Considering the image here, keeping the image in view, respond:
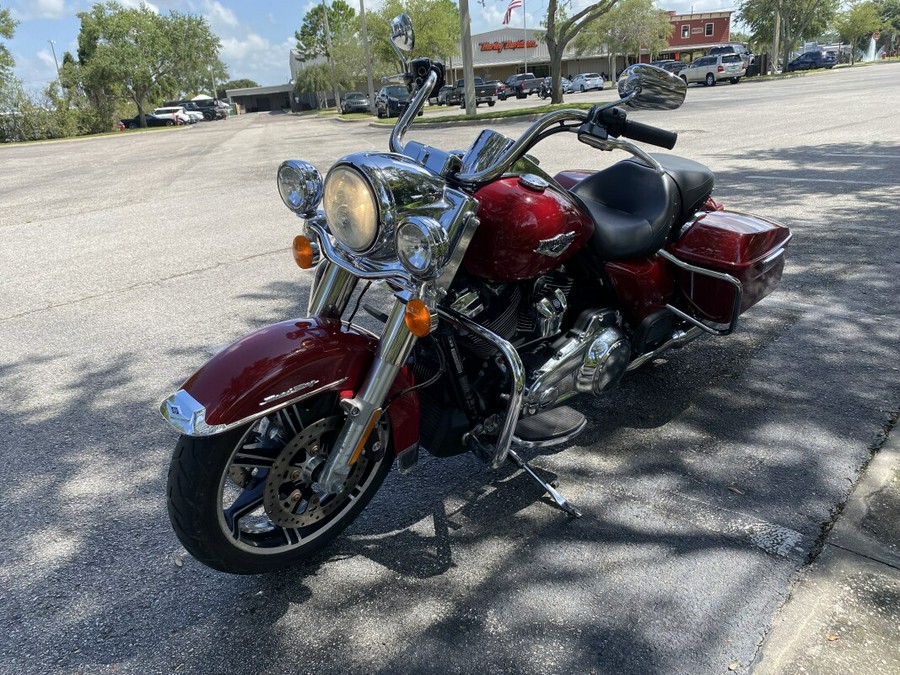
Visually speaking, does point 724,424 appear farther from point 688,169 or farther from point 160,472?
point 160,472

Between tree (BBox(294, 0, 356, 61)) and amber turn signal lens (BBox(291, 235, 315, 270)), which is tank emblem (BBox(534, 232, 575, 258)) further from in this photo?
tree (BBox(294, 0, 356, 61))

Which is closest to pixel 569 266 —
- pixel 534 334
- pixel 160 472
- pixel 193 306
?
pixel 534 334

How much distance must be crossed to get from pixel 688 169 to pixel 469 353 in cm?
160

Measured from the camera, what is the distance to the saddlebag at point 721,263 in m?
3.37

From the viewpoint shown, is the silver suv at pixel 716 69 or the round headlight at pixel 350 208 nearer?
the round headlight at pixel 350 208

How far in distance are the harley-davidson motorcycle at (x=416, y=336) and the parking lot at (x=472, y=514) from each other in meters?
0.24

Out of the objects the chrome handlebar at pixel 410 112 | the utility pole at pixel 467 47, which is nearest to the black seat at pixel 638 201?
the chrome handlebar at pixel 410 112

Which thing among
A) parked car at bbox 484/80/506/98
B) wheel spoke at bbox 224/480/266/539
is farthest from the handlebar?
parked car at bbox 484/80/506/98

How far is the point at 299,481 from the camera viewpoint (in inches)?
96.4

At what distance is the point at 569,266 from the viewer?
9.95ft

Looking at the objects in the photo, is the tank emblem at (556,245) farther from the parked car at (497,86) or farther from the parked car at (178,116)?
the parked car at (178,116)

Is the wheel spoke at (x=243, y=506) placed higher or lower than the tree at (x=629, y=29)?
lower

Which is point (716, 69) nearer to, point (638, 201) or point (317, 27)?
point (638, 201)

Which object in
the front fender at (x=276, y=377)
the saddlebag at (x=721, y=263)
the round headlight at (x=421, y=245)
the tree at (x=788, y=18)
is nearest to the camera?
the round headlight at (x=421, y=245)
